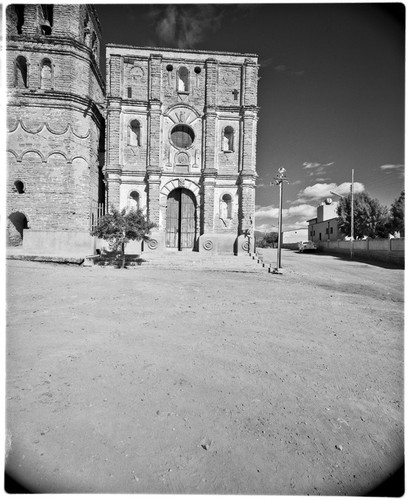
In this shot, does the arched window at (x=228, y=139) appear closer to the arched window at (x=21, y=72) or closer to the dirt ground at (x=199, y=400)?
the arched window at (x=21, y=72)

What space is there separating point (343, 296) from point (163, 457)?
7.66 metres

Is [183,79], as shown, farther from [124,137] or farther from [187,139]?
[124,137]

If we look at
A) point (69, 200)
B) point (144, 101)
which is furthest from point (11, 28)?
point (69, 200)

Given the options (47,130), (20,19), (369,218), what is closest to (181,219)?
(47,130)

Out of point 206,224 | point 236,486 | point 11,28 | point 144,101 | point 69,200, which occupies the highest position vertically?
point 11,28

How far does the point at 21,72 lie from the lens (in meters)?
13.8

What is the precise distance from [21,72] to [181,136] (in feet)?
31.8

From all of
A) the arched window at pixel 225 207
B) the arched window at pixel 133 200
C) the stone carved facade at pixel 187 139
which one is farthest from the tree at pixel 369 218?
the arched window at pixel 133 200

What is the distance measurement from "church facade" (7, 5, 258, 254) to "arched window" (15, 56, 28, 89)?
0.16 feet

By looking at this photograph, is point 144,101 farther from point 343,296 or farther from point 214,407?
point 214,407

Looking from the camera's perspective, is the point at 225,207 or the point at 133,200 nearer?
the point at 133,200

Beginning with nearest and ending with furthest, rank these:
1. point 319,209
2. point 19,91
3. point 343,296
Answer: point 343,296 < point 19,91 < point 319,209

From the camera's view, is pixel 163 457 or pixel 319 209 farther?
pixel 319 209

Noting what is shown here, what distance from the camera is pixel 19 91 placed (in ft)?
42.1
